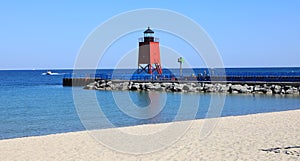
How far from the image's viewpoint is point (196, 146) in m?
9.60

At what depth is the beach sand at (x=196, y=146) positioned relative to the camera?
27.9 feet

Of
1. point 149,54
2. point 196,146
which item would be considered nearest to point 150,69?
point 149,54

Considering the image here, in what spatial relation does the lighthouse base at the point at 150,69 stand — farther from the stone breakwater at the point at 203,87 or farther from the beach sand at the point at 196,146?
the beach sand at the point at 196,146

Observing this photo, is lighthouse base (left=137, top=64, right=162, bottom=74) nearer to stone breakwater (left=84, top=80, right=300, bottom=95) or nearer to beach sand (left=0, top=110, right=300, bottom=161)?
stone breakwater (left=84, top=80, right=300, bottom=95)

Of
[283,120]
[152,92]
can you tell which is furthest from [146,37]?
[283,120]

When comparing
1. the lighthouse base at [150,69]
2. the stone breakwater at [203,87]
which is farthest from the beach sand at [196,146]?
the lighthouse base at [150,69]

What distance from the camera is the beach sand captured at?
335 inches

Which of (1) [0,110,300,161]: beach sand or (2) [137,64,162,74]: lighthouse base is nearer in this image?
(1) [0,110,300,161]: beach sand

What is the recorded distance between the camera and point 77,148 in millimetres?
9617

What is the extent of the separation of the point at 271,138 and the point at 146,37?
106 ft

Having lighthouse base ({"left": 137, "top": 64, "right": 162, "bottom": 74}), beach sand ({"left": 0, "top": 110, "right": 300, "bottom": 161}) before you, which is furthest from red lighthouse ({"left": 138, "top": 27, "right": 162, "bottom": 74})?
beach sand ({"left": 0, "top": 110, "right": 300, "bottom": 161})

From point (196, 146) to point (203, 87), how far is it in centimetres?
2683

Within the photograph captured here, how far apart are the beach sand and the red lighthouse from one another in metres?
28.3

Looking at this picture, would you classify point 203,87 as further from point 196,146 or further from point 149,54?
point 196,146
